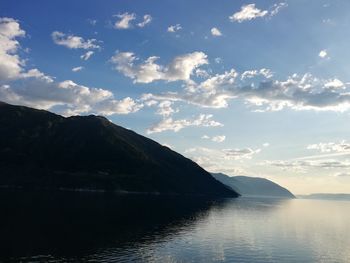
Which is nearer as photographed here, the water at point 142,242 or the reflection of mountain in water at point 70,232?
the water at point 142,242

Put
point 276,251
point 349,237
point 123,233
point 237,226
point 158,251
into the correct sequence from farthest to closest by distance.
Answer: point 237,226 → point 349,237 → point 123,233 → point 276,251 → point 158,251

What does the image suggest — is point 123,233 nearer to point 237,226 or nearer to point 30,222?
point 30,222

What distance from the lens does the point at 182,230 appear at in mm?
150000

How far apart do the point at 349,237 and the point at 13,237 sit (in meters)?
124

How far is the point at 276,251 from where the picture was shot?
115 metres

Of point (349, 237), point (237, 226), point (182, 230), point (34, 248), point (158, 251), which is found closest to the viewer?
point (34, 248)

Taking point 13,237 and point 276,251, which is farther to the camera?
point 276,251

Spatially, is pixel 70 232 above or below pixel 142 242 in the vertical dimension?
above

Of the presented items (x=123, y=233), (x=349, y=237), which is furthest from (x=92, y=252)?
(x=349, y=237)

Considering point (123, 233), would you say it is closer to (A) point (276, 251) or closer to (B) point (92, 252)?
(B) point (92, 252)

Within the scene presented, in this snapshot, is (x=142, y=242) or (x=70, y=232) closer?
(x=142, y=242)

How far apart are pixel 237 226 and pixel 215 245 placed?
2386 inches

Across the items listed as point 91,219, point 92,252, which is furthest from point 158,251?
point 91,219

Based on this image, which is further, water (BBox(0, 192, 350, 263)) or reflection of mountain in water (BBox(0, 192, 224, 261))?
reflection of mountain in water (BBox(0, 192, 224, 261))
